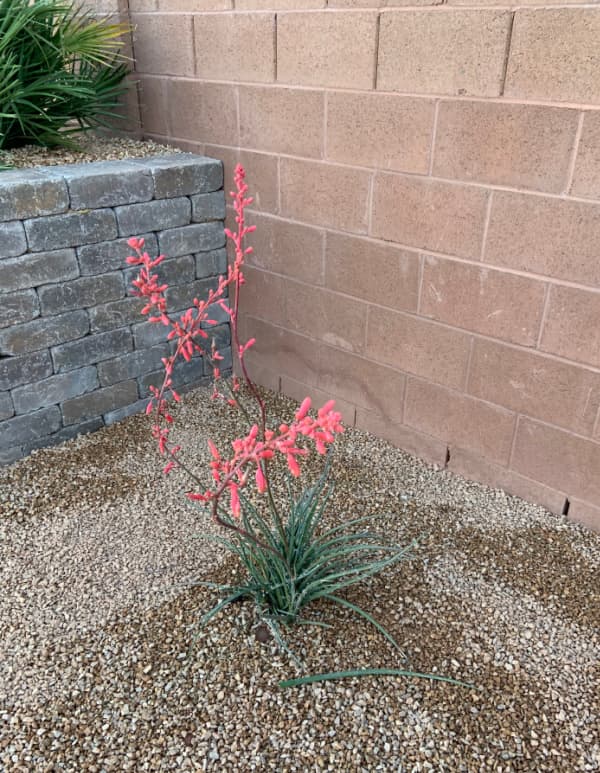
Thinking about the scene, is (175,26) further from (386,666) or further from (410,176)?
(386,666)

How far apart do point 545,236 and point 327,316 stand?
1.00 metres

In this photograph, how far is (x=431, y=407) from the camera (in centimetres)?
258

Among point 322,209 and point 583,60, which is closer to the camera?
point 583,60

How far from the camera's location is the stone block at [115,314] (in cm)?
273

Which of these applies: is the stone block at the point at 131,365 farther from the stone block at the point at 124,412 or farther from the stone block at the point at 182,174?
the stone block at the point at 182,174

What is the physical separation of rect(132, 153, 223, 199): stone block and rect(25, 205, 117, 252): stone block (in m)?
0.26

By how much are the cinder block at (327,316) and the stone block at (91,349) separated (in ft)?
2.38

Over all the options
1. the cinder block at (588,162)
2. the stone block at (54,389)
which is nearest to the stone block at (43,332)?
the stone block at (54,389)

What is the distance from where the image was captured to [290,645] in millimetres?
1735

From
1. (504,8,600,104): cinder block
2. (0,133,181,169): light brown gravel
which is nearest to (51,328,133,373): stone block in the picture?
(0,133,181,169): light brown gravel

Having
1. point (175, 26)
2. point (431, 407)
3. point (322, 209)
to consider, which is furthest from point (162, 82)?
point (431, 407)

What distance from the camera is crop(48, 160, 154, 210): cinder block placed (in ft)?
8.26

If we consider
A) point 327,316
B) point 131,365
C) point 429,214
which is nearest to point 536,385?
point 429,214

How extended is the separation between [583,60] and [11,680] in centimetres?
223
